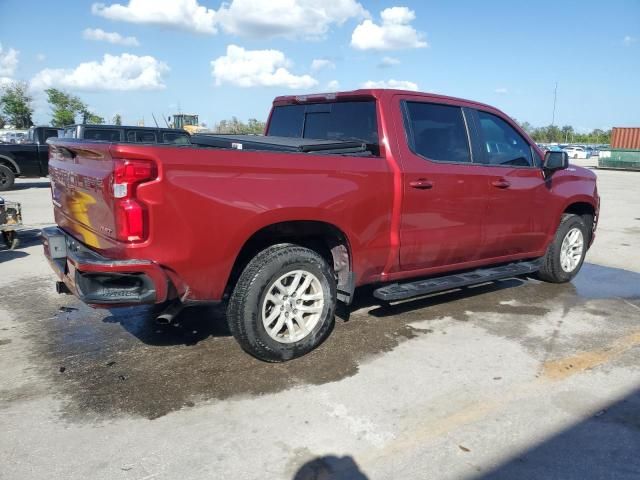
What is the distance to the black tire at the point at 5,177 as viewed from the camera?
1457 cm

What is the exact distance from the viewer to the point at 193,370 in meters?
3.64

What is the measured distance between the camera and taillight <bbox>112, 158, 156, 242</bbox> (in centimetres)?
298

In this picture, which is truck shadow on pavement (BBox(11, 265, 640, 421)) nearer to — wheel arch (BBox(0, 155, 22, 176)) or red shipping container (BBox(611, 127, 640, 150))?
wheel arch (BBox(0, 155, 22, 176))

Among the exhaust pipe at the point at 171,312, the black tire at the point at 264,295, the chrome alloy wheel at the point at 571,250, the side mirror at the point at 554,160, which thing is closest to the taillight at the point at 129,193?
the exhaust pipe at the point at 171,312

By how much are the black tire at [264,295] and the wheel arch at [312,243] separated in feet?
0.38

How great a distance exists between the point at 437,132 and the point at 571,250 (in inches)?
105

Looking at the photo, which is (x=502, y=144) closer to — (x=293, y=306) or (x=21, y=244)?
(x=293, y=306)

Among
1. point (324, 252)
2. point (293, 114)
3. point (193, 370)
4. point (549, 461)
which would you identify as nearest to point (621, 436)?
point (549, 461)

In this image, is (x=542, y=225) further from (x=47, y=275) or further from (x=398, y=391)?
(x=47, y=275)

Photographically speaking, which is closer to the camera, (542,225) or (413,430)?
(413,430)

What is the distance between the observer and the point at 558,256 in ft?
19.2

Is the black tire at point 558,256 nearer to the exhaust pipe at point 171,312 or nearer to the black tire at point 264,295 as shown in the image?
the black tire at point 264,295

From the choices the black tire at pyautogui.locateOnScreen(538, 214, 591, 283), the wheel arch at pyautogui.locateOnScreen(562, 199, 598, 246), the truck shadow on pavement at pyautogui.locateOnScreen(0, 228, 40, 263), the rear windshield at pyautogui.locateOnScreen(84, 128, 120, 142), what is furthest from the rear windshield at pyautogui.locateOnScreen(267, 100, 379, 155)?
the rear windshield at pyautogui.locateOnScreen(84, 128, 120, 142)

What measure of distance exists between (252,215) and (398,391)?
147 cm
